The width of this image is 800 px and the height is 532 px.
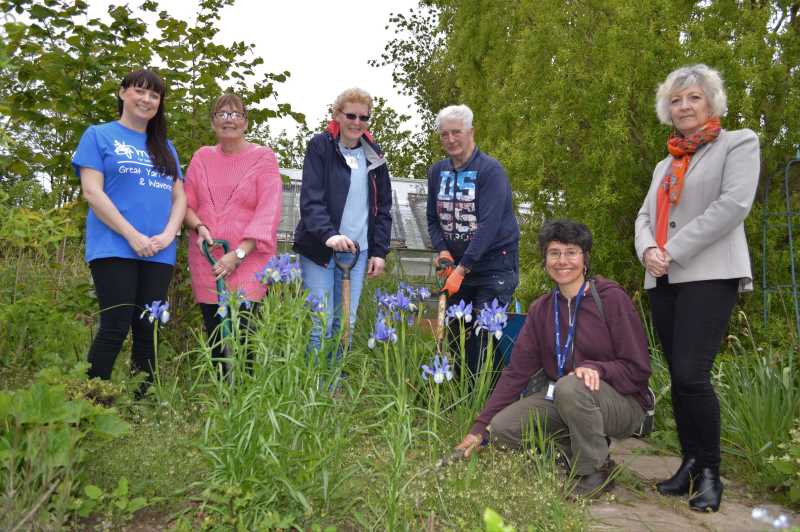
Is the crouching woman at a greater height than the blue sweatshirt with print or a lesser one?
lesser

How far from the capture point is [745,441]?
12.6ft

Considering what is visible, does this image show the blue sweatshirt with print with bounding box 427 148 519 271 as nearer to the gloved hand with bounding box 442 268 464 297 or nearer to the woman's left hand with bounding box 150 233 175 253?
the gloved hand with bounding box 442 268 464 297

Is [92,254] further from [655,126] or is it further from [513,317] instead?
[655,126]

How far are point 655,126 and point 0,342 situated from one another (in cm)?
443

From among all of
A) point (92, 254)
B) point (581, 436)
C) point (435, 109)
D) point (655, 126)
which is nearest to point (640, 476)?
point (581, 436)

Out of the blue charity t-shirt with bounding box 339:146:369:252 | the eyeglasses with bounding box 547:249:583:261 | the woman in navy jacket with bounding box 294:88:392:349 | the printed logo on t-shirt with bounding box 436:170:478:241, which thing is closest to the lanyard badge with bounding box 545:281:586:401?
the eyeglasses with bounding box 547:249:583:261

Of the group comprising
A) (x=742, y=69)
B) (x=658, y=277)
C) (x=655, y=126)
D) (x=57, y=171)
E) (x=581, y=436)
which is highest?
(x=742, y=69)

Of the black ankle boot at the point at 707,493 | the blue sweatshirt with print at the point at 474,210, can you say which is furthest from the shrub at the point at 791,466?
the blue sweatshirt with print at the point at 474,210

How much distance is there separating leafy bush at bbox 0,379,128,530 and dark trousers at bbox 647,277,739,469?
7.47 ft

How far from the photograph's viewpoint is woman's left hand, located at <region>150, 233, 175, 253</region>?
371 centimetres

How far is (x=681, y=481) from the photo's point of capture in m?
3.31

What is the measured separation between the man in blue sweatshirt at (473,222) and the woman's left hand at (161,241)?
1484 millimetres

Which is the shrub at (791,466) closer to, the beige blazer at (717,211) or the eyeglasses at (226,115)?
the beige blazer at (717,211)

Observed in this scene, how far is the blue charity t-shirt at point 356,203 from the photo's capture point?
14.0 feet
